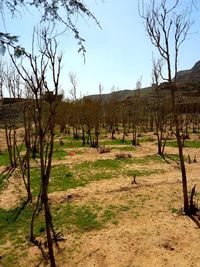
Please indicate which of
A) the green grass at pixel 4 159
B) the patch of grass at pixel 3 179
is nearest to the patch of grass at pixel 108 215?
the patch of grass at pixel 3 179

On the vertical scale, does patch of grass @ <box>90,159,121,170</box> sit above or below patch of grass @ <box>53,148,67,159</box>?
below

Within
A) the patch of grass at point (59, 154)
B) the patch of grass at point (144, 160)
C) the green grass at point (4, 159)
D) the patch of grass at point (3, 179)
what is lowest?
the patch of grass at point (3, 179)

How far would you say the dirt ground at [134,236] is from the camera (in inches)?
328

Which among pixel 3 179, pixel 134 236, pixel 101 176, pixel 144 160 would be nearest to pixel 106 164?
pixel 144 160

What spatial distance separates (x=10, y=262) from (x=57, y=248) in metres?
1.12

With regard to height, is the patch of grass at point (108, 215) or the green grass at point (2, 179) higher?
the green grass at point (2, 179)

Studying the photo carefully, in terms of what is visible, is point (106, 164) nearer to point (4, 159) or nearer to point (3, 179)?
point (3, 179)

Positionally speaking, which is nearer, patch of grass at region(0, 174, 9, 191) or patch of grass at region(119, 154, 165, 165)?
patch of grass at region(0, 174, 9, 191)

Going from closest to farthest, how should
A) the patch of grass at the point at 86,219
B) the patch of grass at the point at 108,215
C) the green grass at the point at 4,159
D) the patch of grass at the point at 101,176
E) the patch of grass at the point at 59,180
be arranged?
the patch of grass at the point at 86,219
the patch of grass at the point at 108,215
the patch of grass at the point at 59,180
the patch of grass at the point at 101,176
the green grass at the point at 4,159

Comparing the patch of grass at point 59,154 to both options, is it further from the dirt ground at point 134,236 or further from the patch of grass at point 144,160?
the dirt ground at point 134,236

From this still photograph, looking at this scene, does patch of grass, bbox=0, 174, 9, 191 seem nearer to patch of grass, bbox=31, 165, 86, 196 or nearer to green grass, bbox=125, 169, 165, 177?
patch of grass, bbox=31, 165, 86, 196

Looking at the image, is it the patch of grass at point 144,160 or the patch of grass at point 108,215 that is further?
the patch of grass at point 144,160

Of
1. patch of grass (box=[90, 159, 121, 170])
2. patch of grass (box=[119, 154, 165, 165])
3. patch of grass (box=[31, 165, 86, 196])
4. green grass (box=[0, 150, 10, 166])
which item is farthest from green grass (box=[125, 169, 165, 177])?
green grass (box=[0, 150, 10, 166])

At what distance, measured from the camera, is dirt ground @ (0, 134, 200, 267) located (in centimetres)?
833
